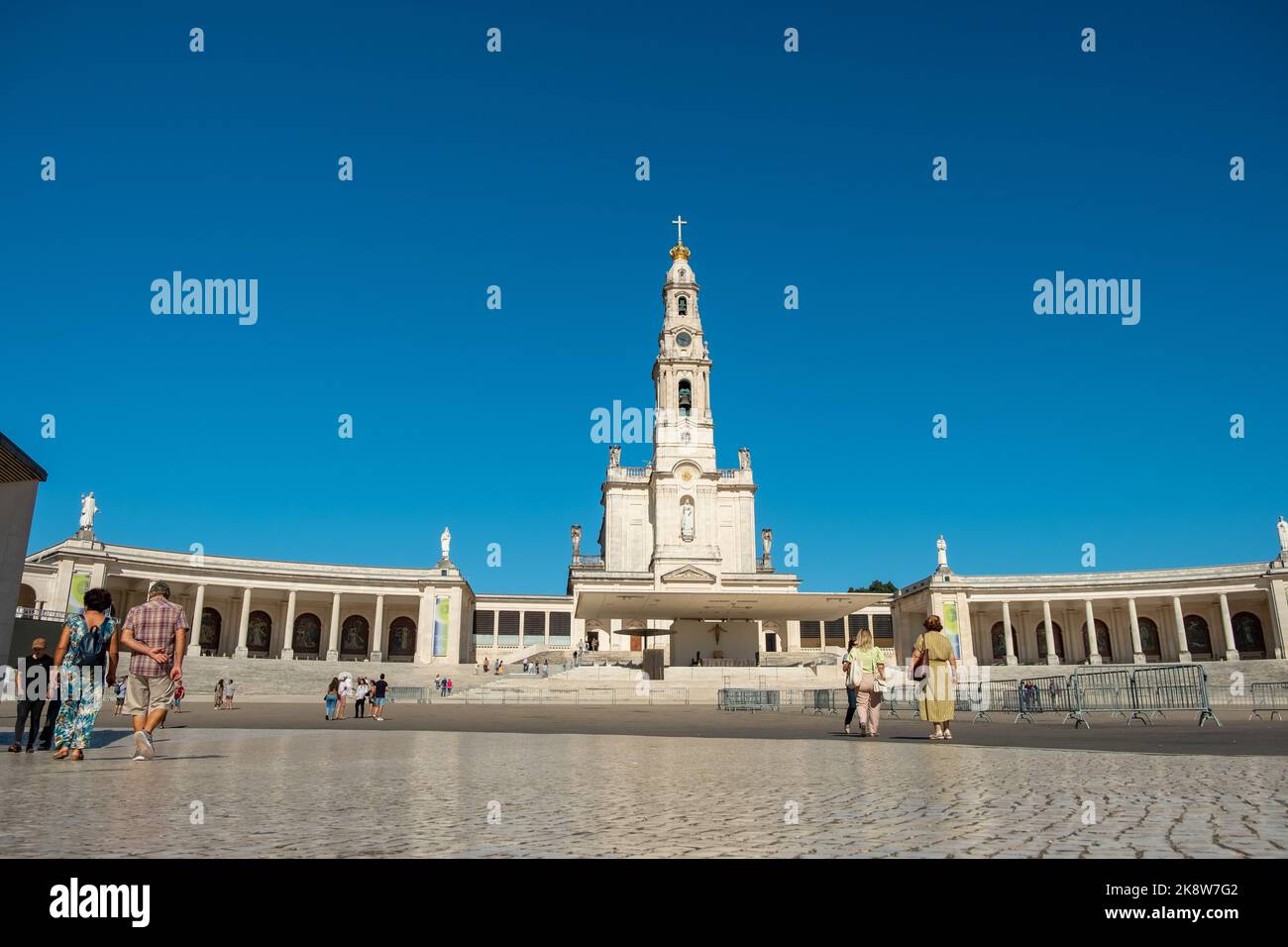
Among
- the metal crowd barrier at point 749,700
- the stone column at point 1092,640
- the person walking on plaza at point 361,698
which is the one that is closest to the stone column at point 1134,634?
the stone column at point 1092,640

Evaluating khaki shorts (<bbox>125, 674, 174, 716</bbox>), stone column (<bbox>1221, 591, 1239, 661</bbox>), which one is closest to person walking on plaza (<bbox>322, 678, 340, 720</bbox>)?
khaki shorts (<bbox>125, 674, 174, 716</bbox>)

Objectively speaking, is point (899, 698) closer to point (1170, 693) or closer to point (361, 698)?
point (1170, 693)

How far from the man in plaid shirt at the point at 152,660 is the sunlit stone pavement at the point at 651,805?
602mm

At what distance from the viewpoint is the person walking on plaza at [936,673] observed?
12828 millimetres

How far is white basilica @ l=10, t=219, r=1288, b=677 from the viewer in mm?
56031

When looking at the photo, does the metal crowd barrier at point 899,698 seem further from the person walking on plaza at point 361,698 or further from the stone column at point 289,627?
the stone column at point 289,627

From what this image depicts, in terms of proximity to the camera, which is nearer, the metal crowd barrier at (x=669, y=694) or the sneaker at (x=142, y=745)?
the sneaker at (x=142, y=745)

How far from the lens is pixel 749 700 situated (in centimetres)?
2952

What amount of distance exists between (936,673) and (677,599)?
3722 cm

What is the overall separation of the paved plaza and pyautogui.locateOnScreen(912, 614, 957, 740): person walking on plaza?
→ 2785 millimetres
